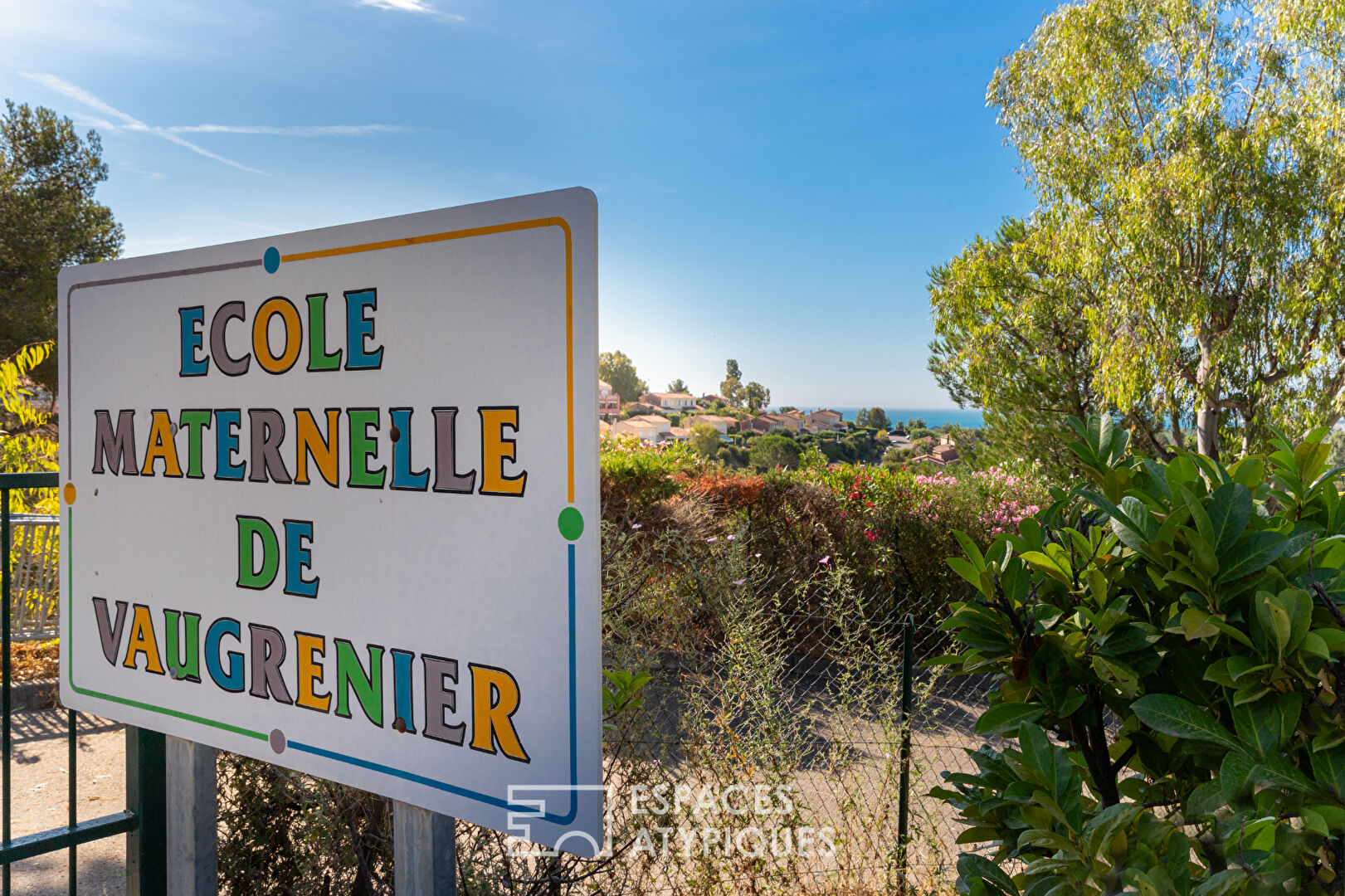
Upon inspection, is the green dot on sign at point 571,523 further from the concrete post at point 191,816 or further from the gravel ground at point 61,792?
the gravel ground at point 61,792

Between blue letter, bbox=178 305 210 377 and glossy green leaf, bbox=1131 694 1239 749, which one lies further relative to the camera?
blue letter, bbox=178 305 210 377

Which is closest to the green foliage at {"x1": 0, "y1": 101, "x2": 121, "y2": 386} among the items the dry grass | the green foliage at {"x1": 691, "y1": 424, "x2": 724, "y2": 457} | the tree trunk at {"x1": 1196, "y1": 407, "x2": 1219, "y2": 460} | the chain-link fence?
the dry grass

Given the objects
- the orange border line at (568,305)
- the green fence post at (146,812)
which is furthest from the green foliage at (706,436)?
the orange border line at (568,305)

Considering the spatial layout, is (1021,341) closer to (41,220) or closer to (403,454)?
(403,454)

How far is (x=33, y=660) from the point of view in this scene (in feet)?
21.0

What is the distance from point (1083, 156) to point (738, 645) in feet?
→ 43.8

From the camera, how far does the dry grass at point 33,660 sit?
629 centimetres

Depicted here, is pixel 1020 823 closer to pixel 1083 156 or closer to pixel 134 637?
pixel 134 637

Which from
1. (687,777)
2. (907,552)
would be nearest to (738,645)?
(687,777)

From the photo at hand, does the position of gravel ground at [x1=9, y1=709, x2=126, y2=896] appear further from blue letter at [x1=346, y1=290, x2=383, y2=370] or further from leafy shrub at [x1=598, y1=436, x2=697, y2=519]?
leafy shrub at [x1=598, y1=436, x2=697, y2=519]

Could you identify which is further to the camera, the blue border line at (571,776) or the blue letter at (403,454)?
the blue letter at (403,454)

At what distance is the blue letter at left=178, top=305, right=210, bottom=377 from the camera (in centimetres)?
143

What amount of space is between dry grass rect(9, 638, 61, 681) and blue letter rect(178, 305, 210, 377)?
21.0 ft

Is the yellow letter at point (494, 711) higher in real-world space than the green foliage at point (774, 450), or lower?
lower
